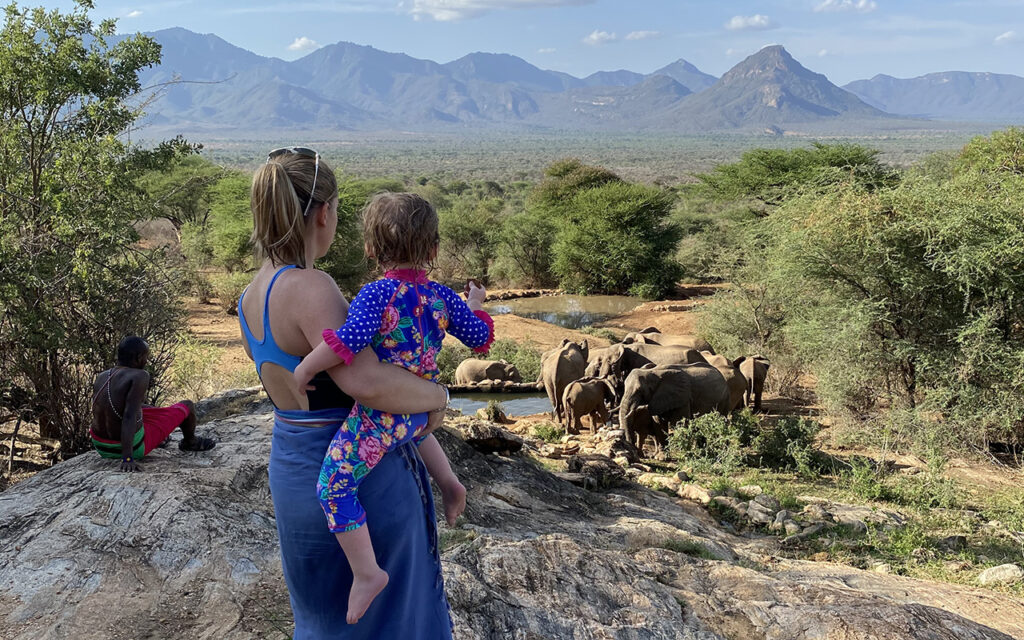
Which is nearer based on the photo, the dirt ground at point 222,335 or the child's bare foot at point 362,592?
the child's bare foot at point 362,592

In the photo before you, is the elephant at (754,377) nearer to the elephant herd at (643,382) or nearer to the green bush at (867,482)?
the elephant herd at (643,382)

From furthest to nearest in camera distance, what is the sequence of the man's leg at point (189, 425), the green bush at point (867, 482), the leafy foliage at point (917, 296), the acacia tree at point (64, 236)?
1. the leafy foliage at point (917, 296)
2. the green bush at point (867, 482)
3. the acacia tree at point (64, 236)
4. the man's leg at point (189, 425)

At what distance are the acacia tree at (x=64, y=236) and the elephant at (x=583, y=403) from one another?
5.71m

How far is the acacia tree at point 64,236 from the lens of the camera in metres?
5.45

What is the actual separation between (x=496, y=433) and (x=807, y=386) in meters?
10.0

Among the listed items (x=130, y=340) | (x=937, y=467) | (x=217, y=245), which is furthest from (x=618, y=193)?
(x=130, y=340)

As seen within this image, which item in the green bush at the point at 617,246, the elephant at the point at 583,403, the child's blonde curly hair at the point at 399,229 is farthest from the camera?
the green bush at the point at 617,246

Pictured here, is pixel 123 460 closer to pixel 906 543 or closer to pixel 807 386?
pixel 906 543

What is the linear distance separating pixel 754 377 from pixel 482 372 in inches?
187

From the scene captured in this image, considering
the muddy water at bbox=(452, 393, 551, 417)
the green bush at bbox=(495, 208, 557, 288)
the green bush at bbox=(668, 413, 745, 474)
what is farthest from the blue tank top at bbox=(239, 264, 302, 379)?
the green bush at bbox=(495, 208, 557, 288)

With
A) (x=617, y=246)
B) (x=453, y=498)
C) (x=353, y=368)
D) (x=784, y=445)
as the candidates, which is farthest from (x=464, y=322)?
(x=617, y=246)

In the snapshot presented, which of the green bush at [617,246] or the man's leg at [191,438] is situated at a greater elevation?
the man's leg at [191,438]

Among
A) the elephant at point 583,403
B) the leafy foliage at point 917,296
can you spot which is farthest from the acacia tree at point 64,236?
the leafy foliage at point 917,296

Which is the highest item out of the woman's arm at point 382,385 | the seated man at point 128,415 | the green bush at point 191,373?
the woman's arm at point 382,385
